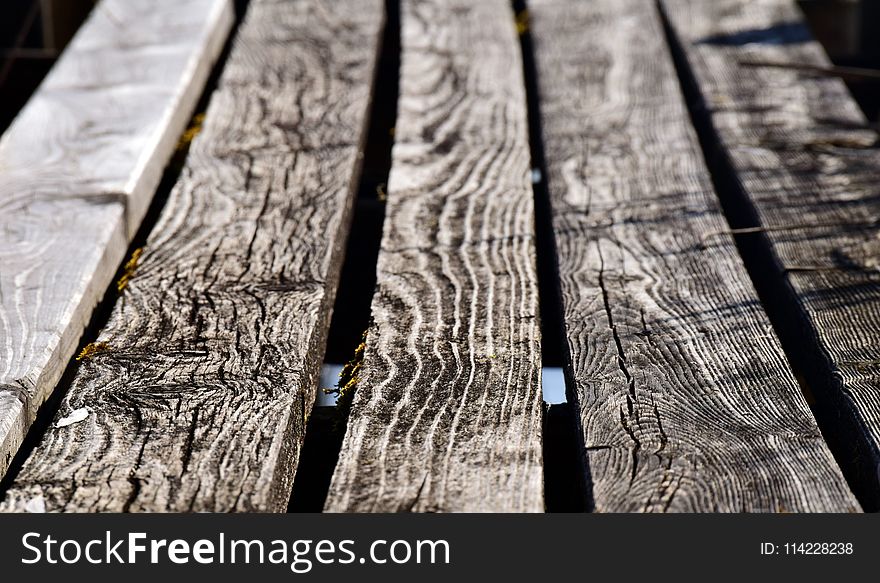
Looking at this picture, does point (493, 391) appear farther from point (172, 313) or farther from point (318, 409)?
point (172, 313)

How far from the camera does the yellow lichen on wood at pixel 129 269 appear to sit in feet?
7.13

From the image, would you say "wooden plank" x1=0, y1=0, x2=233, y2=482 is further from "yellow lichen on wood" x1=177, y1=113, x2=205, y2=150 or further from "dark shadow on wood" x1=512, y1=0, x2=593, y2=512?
"dark shadow on wood" x1=512, y1=0, x2=593, y2=512

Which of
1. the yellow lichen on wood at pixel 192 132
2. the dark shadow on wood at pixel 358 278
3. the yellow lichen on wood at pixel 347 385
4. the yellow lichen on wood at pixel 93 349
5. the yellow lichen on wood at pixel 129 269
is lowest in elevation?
the dark shadow on wood at pixel 358 278

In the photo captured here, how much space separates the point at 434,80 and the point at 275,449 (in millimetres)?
1851

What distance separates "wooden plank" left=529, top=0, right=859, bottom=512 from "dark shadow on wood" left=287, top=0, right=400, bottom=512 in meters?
0.49

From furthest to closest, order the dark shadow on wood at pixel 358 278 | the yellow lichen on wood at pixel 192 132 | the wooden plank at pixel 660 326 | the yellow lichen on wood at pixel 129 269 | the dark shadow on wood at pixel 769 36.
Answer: the dark shadow on wood at pixel 769 36 < the yellow lichen on wood at pixel 192 132 < the yellow lichen on wood at pixel 129 269 < the dark shadow on wood at pixel 358 278 < the wooden plank at pixel 660 326

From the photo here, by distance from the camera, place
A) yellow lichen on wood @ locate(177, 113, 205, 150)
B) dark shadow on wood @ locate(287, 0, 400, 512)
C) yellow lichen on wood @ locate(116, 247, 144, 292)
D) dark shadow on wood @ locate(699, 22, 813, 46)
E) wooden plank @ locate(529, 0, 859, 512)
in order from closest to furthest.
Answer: wooden plank @ locate(529, 0, 859, 512), dark shadow on wood @ locate(287, 0, 400, 512), yellow lichen on wood @ locate(116, 247, 144, 292), yellow lichen on wood @ locate(177, 113, 205, 150), dark shadow on wood @ locate(699, 22, 813, 46)

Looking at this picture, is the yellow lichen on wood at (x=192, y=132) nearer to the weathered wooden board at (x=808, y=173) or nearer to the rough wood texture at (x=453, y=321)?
the rough wood texture at (x=453, y=321)

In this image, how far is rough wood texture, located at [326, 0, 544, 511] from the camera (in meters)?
1.63

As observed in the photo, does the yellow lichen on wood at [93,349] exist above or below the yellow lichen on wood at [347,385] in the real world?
above

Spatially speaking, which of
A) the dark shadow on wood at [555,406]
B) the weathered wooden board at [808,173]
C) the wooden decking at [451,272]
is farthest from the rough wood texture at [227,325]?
the weathered wooden board at [808,173]

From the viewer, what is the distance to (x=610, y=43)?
3557 millimetres

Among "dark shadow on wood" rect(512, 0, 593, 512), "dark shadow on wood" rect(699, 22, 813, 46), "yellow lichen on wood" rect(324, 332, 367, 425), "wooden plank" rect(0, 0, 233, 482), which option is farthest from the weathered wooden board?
"wooden plank" rect(0, 0, 233, 482)

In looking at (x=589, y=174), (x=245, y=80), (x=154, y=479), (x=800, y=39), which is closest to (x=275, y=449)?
(x=154, y=479)
